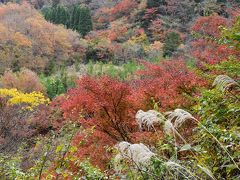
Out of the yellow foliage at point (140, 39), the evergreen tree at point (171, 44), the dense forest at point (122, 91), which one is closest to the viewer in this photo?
the dense forest at point (122, 91)

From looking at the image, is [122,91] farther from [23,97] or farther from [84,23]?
[84,23]

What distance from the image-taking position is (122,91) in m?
10.1

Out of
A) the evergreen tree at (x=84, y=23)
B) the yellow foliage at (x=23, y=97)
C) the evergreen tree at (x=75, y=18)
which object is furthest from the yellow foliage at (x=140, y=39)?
the yellow foliage at (x=23, y=97)

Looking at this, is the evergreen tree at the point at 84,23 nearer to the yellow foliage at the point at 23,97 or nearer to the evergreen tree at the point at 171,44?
the evergreen tree at the point at 171,44

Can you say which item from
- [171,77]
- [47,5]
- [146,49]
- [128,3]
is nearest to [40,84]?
[146,49]

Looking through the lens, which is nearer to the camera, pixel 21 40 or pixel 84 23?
pixel 21 40

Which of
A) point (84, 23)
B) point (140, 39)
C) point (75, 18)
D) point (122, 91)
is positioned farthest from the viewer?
point (75, 18)

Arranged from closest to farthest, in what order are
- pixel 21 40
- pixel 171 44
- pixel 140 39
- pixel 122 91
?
pixel 122 91, pixel 21 40, pixel 171 44, pixel 140 39

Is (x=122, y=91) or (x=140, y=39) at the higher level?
(x=122, y=91)

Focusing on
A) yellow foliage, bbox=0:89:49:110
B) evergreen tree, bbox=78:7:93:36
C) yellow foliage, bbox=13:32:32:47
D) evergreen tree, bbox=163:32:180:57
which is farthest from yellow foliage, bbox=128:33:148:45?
yellow foliage, bbox=0:89:49:110

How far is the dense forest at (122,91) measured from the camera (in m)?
3.21

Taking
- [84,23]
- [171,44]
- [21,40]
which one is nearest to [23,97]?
[21,40]

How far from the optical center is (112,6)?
163ft

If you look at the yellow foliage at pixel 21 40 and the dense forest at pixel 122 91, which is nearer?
the dense forest at pixel 122 91
